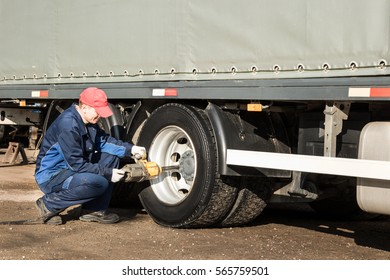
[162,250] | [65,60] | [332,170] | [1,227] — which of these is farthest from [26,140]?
[332,170]

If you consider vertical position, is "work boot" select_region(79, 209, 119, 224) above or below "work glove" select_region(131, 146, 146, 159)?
below

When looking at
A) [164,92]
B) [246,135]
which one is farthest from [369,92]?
[164,92]

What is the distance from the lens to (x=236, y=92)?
690 cm

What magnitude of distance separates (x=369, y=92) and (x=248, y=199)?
2.09m

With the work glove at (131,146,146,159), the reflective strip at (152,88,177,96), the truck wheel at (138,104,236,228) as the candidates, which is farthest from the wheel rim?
the reflective strip at (152,88,177,96)

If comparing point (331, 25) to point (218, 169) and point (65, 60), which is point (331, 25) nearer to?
point (218, 169)

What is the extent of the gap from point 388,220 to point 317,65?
3318mm

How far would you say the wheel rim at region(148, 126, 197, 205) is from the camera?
7.77 metres

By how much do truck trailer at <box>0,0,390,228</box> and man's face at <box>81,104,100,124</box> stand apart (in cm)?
66

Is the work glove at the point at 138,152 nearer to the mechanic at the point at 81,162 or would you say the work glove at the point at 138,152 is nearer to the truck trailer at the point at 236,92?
the mechanic at the point at 81,162

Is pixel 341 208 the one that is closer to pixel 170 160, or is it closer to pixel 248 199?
pixel 248 199

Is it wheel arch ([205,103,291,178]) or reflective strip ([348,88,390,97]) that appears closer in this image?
reflective strip ([348,88,390,97])

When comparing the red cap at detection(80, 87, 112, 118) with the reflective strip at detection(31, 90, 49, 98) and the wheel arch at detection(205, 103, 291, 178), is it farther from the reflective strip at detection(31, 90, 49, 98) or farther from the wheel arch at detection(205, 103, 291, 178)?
the reflective strip at detection(31, 90, 49, 98)
